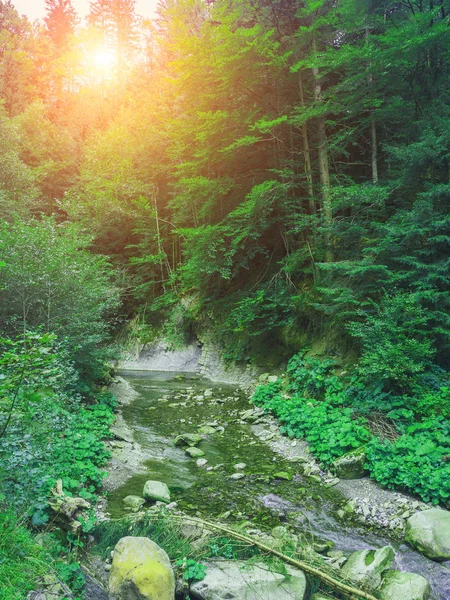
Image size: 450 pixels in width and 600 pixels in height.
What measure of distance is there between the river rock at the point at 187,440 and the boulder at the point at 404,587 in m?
4.38

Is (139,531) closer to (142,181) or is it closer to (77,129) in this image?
(142,181)

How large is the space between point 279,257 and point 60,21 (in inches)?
1366

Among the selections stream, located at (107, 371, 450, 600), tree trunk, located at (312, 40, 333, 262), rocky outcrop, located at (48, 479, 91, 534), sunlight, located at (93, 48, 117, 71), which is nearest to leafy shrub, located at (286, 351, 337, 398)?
stream, located at (107, 371, 450, 600)

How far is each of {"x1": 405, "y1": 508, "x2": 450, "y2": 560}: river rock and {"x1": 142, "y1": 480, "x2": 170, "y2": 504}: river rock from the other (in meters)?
3.27

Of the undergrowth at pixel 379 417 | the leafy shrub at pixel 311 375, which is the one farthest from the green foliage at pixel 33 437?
the leafy shrub at pixel 311 375

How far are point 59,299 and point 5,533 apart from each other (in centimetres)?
570

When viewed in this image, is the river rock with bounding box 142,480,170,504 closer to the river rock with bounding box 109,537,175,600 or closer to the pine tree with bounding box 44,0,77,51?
the river rock with bounding box 109,537,175,600

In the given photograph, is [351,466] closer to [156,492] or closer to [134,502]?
[156,492]

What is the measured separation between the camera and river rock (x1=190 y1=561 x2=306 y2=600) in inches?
130

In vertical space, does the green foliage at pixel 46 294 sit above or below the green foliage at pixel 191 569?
above

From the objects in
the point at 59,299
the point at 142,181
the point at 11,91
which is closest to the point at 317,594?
the point at 59,299

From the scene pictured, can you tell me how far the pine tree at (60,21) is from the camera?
31016 millimetres

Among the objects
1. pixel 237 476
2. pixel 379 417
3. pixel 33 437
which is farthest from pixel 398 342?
pixel 33 437

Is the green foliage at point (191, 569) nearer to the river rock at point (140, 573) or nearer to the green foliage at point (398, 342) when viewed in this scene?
the river rock at point (140, 573)
